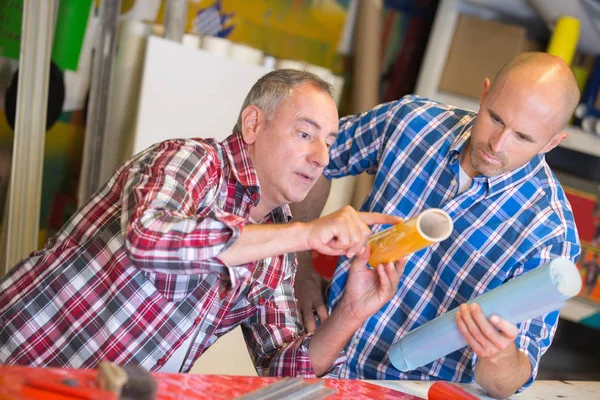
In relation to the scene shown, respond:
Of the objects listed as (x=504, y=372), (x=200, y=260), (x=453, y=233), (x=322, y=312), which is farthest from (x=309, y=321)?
(x=200, y=260)

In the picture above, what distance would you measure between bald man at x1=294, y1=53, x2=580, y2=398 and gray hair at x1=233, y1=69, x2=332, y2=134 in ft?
1.44

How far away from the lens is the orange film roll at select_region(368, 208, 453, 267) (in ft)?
4.15

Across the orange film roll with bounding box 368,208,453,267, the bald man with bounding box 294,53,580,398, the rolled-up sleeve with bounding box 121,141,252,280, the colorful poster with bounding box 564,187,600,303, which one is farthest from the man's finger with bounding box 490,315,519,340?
the colorful poster with bounding box 564,187,600,303

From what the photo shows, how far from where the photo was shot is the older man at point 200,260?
124 cm

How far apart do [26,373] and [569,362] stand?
378 centimetres

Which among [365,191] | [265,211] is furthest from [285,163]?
[365,191]

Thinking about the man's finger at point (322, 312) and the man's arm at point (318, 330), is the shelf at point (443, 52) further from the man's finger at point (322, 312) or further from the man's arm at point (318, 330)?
the man's arm at point (318, 330)

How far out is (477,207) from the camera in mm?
1815

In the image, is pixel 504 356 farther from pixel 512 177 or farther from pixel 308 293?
pixel 308 293

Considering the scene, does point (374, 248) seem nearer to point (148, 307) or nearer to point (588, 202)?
point (148, 307)

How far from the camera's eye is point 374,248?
1.48 metres

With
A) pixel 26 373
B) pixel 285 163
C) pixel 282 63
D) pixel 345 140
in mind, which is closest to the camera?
pixel 26 373

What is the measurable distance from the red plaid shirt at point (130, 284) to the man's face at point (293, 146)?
47 millimetres

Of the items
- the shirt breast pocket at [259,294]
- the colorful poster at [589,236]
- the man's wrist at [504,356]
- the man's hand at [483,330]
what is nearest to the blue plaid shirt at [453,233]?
the man's wrist at [504,356]
